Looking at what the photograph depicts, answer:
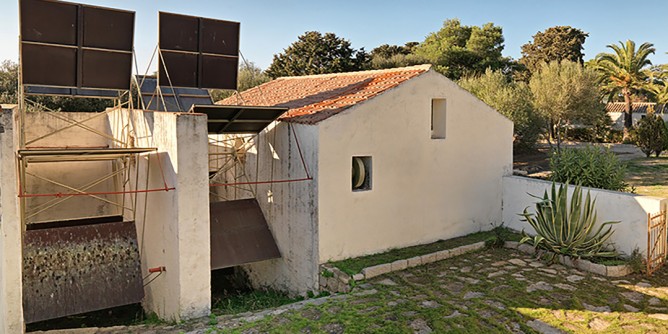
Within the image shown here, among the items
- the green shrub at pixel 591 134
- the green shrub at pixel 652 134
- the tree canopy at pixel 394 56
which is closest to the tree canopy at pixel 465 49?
the tree canopy at pixel 394 56

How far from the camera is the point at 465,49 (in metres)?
42.2

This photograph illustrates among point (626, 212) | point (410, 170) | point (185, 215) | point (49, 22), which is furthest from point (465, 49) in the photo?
point (185, 215)

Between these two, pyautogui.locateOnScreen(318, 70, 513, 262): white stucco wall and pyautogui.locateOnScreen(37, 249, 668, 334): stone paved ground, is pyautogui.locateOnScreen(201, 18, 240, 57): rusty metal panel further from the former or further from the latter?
pyautogui.locateOnScreen(37, 249, 668, 334): stone paved ground

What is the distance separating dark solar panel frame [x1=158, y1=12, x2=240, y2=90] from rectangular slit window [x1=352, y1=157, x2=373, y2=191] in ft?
11.2

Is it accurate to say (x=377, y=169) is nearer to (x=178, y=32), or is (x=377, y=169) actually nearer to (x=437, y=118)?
(x=437, y=118)

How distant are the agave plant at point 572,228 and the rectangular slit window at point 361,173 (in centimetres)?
339

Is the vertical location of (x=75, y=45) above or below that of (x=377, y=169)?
above

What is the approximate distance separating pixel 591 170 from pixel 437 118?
139 inches

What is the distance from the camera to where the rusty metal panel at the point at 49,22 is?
8.68 metres

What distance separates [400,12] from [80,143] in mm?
11232

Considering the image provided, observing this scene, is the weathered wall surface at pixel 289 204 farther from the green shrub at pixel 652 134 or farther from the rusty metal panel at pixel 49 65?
the green shrub at pixel 652 134

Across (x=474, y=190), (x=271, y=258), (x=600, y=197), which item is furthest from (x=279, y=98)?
(x=600, y=197)

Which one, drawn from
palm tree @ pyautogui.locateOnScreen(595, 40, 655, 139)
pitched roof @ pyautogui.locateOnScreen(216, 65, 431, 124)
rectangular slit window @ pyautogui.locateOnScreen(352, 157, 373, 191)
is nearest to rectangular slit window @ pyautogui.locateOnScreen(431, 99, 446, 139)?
pitched roof @ pyautogui.locateOnScreen(216, 65, 431, 124)

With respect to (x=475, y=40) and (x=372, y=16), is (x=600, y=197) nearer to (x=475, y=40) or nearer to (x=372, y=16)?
(x=372, y=16)
